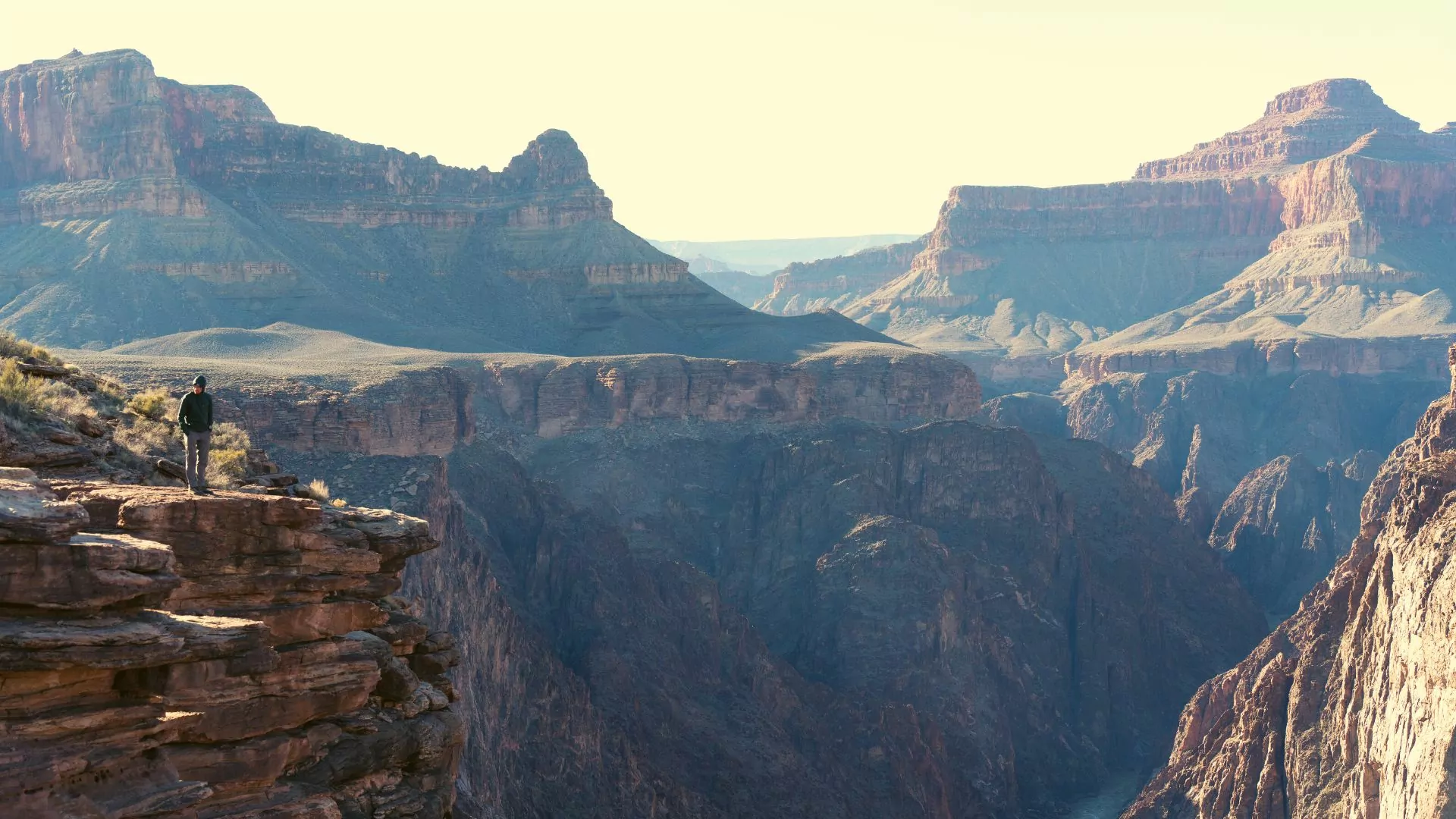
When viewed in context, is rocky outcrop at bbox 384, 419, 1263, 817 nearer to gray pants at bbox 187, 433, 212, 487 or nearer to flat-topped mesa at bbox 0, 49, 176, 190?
gray pants at bbox 187, 433, 212, 487

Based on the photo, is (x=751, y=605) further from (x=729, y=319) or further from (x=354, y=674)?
(x=354, y=674)

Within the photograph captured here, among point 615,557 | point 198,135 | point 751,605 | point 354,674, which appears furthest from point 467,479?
point 354,674

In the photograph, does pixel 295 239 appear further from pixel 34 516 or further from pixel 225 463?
pixel 34 516

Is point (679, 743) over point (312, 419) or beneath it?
beneath

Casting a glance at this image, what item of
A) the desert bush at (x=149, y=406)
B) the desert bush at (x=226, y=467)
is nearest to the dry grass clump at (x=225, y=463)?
the desert bush at (x=226, y=467)

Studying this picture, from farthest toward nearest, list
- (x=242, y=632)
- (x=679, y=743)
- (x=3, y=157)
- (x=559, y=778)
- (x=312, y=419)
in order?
1. (x=3, y=157)
2. (x=312, y=419)
3. (x=679, y=743)
4. (x=559, y=778)
5. (x=242, y=632)

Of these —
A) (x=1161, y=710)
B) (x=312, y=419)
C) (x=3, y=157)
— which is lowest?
(x=1161, y=710)

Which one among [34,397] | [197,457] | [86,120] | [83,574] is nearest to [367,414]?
[34,397]

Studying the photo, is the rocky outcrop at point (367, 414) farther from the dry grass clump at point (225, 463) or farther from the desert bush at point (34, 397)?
the desert bush at point (34, 397)

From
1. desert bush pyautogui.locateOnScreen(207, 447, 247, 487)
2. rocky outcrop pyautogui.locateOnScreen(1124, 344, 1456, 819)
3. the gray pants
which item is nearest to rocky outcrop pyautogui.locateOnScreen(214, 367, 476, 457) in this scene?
rocky outcrop pyautogui.locateOnScreen(1124, 344, 1456, 819)
